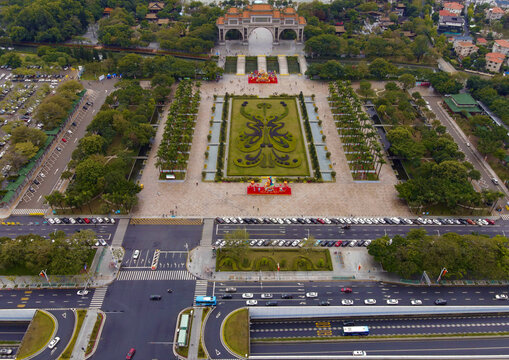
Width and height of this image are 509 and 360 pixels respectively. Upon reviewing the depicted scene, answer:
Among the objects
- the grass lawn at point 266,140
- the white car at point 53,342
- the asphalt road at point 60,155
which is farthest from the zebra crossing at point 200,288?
the asphalt road at point 60,155

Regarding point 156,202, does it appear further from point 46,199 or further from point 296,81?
point 296,81

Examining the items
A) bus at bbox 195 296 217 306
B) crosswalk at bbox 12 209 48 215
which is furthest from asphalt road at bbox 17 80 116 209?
bus at bbox 195 296 217 306

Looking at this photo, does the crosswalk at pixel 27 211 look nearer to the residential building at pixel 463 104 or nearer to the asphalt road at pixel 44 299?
the asphalt road at pixel 44 299

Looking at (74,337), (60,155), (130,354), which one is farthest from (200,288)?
(60,155)

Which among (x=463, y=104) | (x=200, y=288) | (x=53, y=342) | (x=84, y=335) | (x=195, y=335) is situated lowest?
(x=53, y=342)

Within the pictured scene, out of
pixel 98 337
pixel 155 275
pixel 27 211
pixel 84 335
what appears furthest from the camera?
pixel 27 211

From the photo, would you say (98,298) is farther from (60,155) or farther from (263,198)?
(60,155)

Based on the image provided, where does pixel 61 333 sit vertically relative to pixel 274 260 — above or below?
below
